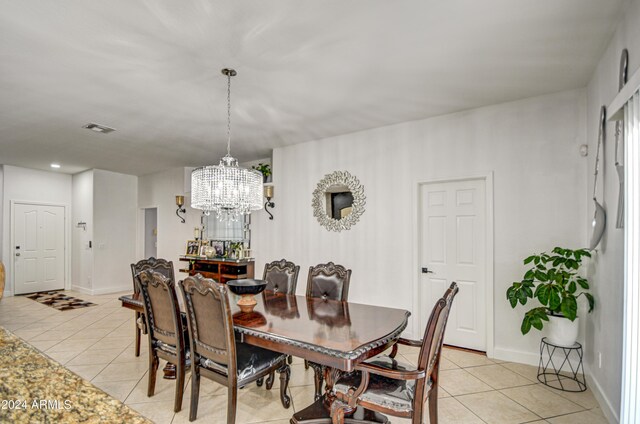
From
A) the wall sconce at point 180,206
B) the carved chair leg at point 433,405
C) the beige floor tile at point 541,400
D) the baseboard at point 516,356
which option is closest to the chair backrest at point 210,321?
the carved chair leg at point 433,405

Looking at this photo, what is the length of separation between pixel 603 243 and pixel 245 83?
10.7 ft

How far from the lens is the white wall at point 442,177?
132 inches

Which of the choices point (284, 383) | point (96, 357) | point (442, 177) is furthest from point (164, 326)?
point (442, 177)

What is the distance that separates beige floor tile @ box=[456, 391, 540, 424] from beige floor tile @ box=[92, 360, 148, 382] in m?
2.85

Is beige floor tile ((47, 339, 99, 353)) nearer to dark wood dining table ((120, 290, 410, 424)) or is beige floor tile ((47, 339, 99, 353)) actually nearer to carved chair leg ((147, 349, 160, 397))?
carved chair leg ((147, 349, 160, 397))

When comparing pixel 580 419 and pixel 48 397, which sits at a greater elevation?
pixel 48 397

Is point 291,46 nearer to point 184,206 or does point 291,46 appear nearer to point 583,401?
point 583,401

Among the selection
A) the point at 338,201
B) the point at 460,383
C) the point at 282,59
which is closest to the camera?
the point at 282,59

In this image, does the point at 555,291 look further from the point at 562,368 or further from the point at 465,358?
the point at 465,358

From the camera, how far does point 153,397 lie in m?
2.75

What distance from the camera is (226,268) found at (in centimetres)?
568

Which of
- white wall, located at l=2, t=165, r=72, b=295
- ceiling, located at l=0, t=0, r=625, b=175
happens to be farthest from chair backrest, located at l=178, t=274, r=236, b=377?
white wall, located at l=2, t=165, r=72, b=295

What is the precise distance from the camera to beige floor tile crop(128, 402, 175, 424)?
2436 millimetres

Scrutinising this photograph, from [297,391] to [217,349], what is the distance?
39.5 inches
